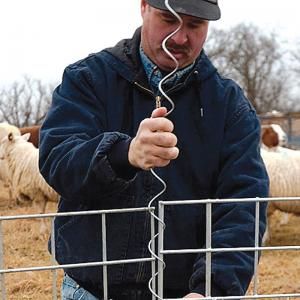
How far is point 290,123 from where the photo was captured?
14.8 m

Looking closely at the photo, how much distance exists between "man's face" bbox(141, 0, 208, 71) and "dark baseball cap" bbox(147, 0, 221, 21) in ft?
0.11

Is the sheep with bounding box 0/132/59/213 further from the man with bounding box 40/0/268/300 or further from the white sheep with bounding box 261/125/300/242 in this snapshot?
the man with bounding box 40/0/268/300

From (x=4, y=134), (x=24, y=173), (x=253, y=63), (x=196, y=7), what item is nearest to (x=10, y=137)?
(x=4, y=134)

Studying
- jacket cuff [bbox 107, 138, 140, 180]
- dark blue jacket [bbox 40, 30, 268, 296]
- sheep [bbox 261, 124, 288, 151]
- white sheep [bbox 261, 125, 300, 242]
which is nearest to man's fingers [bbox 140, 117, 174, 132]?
jacket cuff [bbox 107, 138, 140, 180]

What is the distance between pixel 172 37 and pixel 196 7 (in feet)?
0.31

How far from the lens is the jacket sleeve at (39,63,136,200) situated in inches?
45.5

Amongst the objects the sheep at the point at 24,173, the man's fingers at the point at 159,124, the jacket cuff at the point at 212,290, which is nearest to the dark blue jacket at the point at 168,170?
the jacket cuff at the point at 212,290

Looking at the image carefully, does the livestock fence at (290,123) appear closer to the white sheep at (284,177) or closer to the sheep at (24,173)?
the white sheep at (284,177)

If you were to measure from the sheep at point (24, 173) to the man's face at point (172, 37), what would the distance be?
219 inches

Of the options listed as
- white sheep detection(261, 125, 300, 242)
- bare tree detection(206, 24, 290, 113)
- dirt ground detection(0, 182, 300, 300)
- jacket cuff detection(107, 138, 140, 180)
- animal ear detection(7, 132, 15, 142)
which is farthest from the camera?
bare tree detection(206, 24, 290, 113)

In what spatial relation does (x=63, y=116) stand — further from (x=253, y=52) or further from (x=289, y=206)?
(x=253, y=52)

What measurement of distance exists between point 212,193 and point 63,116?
410mm

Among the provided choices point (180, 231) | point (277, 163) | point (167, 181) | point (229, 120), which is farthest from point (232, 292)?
point (277, 163)

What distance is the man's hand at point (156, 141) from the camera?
1.01 meters
